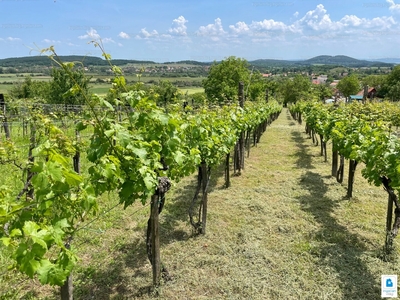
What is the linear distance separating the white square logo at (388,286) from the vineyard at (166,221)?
0.33 feet

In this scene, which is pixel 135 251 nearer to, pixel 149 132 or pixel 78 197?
pixel 149 132

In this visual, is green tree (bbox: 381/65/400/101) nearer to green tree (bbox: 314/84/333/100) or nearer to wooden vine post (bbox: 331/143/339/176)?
green tree (bbox: 314/84/333/100)

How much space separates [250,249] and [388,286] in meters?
1.82

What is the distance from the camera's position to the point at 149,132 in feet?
10.4

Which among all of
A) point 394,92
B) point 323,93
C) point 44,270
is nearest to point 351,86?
point 394,92

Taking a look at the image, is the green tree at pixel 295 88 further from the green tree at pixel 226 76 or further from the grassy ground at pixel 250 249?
the grassy ground at pixel 250 249

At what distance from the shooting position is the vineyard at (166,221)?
6.28 ft

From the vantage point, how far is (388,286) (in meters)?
3.61

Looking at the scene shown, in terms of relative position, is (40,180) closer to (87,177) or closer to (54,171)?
(54,171)

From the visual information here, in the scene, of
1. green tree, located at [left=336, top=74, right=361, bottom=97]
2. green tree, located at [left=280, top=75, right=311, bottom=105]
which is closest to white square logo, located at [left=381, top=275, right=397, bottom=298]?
green tree, located at [left=280, top=75, right=311, bottom=105]

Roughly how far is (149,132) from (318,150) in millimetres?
11126

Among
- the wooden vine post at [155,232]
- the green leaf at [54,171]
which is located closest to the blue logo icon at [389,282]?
the wooden vine post at [155,232]

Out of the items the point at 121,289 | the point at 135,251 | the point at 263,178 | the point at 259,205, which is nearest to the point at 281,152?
the point at 263,178

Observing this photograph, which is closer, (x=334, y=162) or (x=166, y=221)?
(x=166, y=221)
